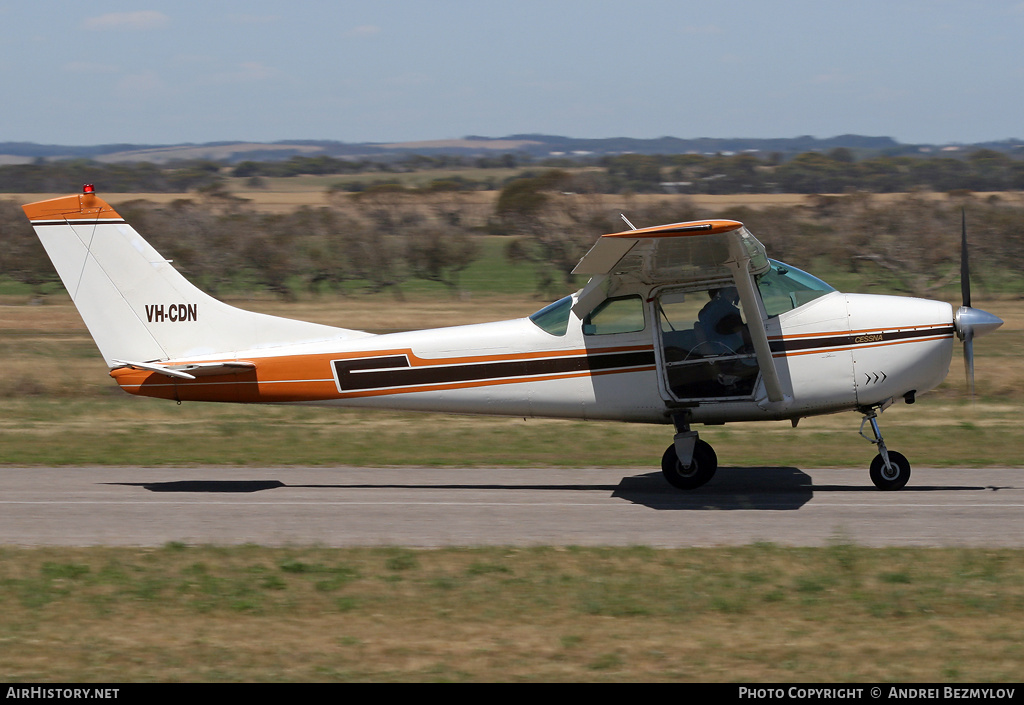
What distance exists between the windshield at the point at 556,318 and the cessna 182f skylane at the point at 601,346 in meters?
0.02

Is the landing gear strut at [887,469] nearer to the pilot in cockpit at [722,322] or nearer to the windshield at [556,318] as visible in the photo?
the pilot in cockpit at [722,322]

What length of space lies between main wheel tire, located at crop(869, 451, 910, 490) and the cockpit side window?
2.89m

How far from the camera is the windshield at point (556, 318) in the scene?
1123 centimetres

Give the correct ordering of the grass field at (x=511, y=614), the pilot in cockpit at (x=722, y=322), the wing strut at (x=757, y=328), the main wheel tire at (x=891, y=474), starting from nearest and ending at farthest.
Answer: the grass field at (x=511, y=614)
the wing strut at (x=757, y=328)
the pilot in cockpit at (x=722, y=322)
the main wheel tire at (x=891, y=474)

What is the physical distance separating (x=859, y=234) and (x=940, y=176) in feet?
233

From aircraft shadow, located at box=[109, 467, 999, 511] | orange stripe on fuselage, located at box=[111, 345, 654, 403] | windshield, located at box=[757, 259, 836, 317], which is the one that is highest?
windshield, located at box=[757, 259, 836, 317]

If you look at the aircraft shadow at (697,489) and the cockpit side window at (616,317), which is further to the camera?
the cockpit side window at (616,317)

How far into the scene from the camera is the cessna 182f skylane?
34.8ft

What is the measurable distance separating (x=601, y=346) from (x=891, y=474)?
A: 3310 mm

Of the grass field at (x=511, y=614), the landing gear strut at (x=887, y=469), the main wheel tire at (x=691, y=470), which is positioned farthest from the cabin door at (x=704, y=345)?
the grass field at (x=511, y=614)

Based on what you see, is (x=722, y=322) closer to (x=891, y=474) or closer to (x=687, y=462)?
(x=687, y=462)

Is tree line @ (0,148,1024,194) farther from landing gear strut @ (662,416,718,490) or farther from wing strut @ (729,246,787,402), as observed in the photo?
wing strut @ (729,246,787,402)

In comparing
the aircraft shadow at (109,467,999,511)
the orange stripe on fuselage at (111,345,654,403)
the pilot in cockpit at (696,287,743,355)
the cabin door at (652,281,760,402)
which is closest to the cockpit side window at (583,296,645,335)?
the cabin door at (652,281,760,402)

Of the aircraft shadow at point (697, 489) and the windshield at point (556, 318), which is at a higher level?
the windshield at point (556, 318)
